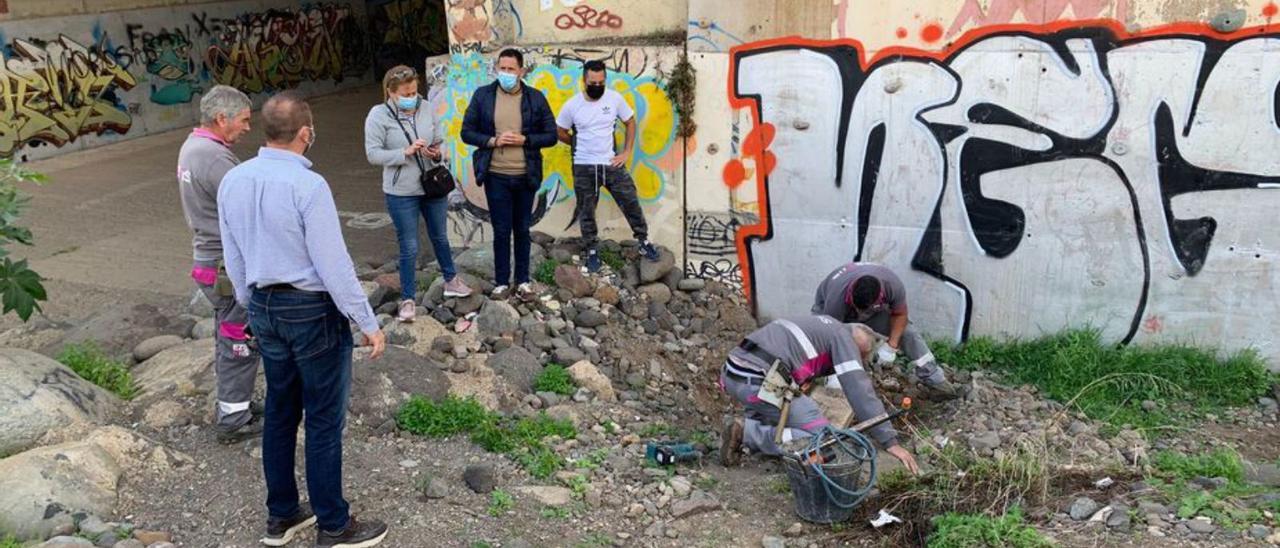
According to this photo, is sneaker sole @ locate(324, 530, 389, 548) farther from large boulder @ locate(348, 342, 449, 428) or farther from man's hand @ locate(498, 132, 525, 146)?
man's hand @ locate(498, 132, 525, 146)

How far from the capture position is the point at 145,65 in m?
15.0

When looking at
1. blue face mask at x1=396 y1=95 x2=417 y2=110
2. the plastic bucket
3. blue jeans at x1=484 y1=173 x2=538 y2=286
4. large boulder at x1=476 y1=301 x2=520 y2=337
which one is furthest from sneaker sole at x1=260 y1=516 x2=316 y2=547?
blue jeans at x1=484 y1=173 x2=538 y2=286

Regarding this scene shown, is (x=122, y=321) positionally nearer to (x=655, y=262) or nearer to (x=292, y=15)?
(x=655, y=262)

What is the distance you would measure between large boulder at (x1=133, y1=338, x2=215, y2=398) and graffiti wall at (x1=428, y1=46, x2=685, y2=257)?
272cm

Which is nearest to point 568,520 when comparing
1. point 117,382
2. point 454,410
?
point 454,410

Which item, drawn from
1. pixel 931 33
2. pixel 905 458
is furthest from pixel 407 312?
pixel 931 33

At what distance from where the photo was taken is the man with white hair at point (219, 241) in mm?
5105

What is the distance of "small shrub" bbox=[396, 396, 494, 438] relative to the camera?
5750 mm

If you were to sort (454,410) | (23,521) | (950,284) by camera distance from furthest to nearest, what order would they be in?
(950,284) < (454,410) < (23,521)

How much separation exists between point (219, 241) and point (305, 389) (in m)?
1.37

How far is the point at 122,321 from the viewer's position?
7.18 m

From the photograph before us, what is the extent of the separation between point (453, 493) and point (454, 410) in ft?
2.63

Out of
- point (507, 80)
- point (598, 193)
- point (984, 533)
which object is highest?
point (507, 80)

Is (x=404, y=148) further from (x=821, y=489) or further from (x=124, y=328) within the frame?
(x=821, y=489)
